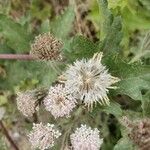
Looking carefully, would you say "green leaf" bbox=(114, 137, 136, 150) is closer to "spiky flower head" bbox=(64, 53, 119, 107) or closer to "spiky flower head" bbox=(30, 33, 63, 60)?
"spiky flower head" bbox=(64, 53, 119, 107)

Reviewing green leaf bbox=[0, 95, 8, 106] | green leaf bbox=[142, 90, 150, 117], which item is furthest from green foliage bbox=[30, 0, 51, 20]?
green leaf bbox=[142, 90, 150, 117]

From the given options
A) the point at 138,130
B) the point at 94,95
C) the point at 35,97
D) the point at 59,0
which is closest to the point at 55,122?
the point at 35,97

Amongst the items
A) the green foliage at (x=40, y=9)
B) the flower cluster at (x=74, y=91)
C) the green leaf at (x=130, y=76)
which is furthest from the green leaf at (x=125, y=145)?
the green foliage at (x=40, y=9)

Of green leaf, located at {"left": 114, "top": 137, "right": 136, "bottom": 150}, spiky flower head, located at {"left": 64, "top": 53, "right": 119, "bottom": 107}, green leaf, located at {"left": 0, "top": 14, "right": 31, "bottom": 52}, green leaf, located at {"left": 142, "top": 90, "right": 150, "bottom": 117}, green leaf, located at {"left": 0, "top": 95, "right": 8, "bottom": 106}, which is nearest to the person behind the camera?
spiky flower head, located at {"left": 64, "top": 53, "right": 119, "bottom": 107}

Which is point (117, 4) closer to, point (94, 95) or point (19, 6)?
point (94, 95)

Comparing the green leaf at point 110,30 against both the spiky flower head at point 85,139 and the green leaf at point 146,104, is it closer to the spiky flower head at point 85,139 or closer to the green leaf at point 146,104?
the green leaf at point 146,104
